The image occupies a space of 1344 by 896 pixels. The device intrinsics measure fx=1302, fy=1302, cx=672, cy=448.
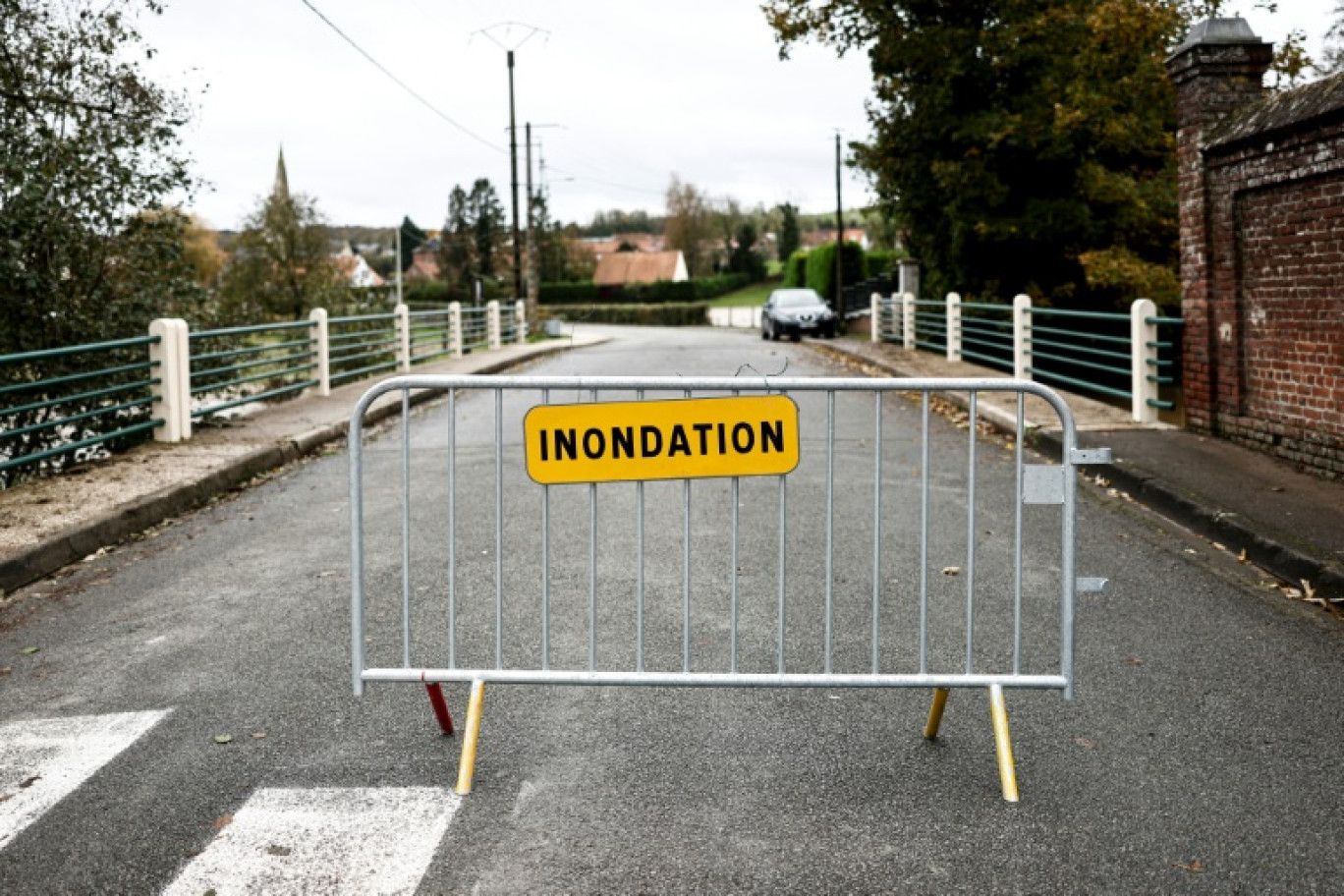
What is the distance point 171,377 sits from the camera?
12523mm

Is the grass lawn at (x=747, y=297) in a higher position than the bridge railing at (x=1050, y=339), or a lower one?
higher

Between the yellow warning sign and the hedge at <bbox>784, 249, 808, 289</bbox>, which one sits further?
the hedge at <bbox>784, 249, 808, 289</bbox>

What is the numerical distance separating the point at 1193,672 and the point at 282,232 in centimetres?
4471

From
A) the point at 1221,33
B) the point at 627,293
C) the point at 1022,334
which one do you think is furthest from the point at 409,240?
the point at 1221,33

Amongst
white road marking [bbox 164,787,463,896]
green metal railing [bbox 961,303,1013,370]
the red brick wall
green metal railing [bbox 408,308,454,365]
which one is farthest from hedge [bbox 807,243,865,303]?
white road marking [bbox 164,787,463,896]

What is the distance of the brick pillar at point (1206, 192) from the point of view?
1202 cm

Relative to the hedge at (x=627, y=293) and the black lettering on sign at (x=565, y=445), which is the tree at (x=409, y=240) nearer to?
the hedge at (x=627, y=293)

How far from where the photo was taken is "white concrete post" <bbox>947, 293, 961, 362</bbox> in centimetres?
2294

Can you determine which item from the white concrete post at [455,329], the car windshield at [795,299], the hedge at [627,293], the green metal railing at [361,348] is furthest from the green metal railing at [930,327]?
the hedge at [627,293]

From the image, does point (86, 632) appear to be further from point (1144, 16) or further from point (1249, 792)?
point (1144, 16)

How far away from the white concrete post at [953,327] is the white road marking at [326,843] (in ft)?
65.6

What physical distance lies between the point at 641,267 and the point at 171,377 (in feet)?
363

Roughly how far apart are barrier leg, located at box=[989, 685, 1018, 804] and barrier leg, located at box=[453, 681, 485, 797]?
65.7 inches

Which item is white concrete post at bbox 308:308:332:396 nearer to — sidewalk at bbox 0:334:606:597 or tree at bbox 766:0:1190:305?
sidewalk at bbox 0:334:606:597
